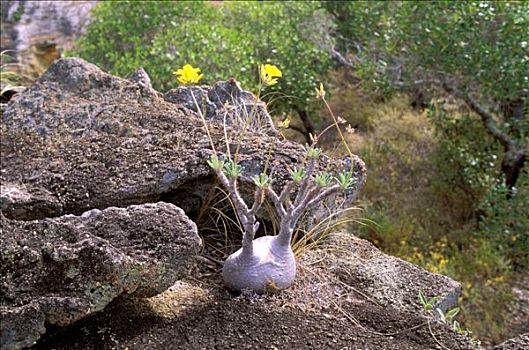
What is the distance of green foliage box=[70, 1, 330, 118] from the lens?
4.52 metres

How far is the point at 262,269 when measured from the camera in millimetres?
1902

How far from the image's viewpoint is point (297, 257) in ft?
7.15

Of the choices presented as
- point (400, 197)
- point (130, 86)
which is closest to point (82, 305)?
point (130, 86)

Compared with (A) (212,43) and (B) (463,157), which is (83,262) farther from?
(B) (463,157)

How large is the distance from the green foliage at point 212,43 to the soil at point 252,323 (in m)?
2.51

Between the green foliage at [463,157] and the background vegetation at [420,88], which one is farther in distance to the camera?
the green foliage at [463,157]

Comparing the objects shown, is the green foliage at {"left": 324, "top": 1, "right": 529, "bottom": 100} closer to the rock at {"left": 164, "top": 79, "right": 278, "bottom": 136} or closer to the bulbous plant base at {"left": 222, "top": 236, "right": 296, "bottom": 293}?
the rock at {"left": 164, "top": 79, "right": 278, "bottom": 136}

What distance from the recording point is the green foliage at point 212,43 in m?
4.52

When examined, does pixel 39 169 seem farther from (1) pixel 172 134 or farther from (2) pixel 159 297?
(2) pixel 159 297

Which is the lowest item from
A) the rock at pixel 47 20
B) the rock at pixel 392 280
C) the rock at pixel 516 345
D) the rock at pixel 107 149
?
the rock at pixel 47 20

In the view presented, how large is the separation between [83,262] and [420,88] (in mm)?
4198

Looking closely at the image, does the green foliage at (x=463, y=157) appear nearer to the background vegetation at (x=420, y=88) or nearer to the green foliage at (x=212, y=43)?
the background vegetation at (x=420, y=88)

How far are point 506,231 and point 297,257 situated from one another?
7.31ft

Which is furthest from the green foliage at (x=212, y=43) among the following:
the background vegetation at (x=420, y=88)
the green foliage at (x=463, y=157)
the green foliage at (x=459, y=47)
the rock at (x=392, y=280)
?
the rock at (x=392, y=280)
